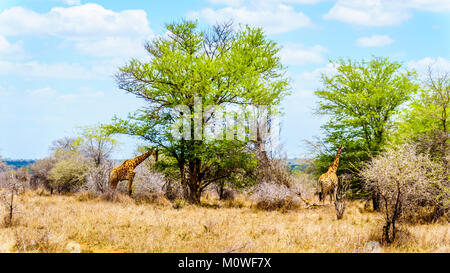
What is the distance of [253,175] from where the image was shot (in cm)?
1903

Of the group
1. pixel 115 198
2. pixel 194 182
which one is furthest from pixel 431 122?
pixel 115 198

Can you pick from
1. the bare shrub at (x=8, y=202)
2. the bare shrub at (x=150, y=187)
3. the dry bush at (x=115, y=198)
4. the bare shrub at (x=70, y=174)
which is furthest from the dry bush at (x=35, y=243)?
the bare shrub at (x=70, y=174)

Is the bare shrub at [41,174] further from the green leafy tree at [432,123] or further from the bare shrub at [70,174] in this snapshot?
the green leafy tree at [432,123]

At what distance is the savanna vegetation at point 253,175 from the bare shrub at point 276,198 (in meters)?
0.05

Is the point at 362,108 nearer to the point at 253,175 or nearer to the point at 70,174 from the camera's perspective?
the point at 253,175

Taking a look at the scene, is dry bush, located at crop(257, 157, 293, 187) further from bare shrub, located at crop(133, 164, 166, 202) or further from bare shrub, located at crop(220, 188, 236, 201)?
bare shrub, located at crop(220, 188, 236, 201)

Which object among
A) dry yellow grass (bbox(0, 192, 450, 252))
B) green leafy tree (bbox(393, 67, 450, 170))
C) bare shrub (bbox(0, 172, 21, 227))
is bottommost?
dry yellow grass (bbox(0, 192, 450, 252))

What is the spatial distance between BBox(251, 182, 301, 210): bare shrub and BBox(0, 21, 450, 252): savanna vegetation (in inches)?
2.0

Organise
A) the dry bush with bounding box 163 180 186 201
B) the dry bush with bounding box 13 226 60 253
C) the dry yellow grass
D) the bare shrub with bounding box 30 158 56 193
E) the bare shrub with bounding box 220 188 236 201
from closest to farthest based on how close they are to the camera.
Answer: the dry bush with bounding box 13 226 60 253, the dry yellow grass, the dry bush with bounding box 163 180 186 201, the bare shrub with bounding box 220 188 236 201, the bare shrub with bounding box 30 158 56 193

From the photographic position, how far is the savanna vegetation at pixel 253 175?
9.20 metres

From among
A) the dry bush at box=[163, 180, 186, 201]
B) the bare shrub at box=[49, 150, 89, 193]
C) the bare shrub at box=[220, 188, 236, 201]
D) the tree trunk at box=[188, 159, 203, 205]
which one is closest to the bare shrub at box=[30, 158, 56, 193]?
the bare shrub at box=[49, 150, 89, 193]

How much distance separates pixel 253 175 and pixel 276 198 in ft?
9.29

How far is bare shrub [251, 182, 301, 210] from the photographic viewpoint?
16438 mm

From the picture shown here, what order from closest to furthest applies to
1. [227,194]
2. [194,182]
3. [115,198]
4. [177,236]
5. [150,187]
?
[177,236] < [115,198] < [194,182] < [150,187] < [227,194]
